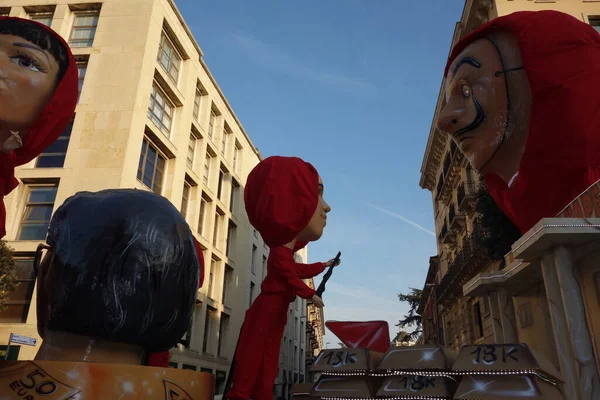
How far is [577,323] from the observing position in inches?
121

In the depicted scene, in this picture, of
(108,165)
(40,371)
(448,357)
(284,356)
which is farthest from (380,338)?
(284,356)

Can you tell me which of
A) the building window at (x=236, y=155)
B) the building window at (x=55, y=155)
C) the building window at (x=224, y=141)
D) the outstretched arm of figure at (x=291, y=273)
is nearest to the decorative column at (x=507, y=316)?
the outstretched arm of figure at (x=291, y=273)

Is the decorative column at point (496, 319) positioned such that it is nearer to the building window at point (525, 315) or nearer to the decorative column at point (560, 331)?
the building window at point (525, 315)

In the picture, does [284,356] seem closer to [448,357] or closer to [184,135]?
[184,135]

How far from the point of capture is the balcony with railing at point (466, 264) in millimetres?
18016

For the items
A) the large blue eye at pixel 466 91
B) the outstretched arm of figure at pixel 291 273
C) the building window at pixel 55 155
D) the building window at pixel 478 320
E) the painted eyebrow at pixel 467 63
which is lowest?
the outstretched arm of figure at pixel 291 273

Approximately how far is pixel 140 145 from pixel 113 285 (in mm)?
15086

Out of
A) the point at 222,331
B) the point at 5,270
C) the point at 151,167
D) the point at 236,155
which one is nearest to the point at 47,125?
the point at 5,270

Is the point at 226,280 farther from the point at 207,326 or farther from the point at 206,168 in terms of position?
the point at 206,168

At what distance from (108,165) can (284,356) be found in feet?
76.9

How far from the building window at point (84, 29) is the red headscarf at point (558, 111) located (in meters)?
17.3

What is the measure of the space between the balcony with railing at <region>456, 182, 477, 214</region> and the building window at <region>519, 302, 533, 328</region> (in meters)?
15.6

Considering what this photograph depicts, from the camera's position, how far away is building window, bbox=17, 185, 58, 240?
14539 millimetres

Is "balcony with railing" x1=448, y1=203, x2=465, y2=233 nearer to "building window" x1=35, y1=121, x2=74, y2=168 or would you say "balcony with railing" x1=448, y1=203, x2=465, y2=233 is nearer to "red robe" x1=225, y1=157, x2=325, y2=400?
"building window" x1=35, y1=121, x2=74, y2=168
